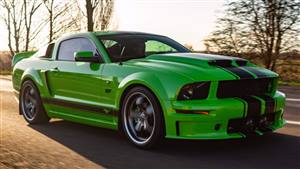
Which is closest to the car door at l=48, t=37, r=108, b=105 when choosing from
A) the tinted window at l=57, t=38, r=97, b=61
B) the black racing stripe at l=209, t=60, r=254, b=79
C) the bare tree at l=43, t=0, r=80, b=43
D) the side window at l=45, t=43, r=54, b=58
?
the tinted window at l=57, t=38, r=97, b=61

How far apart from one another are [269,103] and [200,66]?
87 cm

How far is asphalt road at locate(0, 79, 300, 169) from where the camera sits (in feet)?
17.6

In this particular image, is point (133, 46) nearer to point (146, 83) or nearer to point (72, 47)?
point (72, 47)

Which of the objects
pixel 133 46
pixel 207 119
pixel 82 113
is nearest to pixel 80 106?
pixel 82 113

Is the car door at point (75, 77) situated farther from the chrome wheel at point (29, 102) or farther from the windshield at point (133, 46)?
the chrome wheel at point (29, 102)

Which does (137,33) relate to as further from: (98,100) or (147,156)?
(147,156)

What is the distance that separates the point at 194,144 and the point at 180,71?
3.13 feet

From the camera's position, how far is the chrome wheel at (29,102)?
27.4 feet

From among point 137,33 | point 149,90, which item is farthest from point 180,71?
point 137,33

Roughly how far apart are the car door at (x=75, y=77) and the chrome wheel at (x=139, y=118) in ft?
1.83

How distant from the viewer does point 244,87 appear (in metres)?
6.00

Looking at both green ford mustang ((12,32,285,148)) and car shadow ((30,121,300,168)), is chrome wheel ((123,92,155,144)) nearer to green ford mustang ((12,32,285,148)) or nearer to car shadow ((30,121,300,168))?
green ford mustang ((12,32,285,148))

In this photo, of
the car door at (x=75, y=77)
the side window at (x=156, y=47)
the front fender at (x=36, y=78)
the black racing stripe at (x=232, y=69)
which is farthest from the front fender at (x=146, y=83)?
the front fender at (x=36, y=78)

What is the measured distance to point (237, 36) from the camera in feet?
51.0
